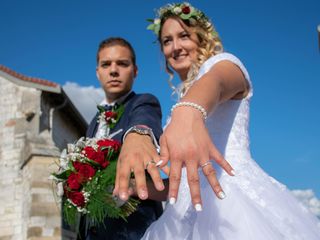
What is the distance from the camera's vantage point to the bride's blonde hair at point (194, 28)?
2.12 metres

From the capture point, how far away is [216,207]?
1.68 meters

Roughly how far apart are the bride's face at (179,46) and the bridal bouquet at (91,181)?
0.58 m

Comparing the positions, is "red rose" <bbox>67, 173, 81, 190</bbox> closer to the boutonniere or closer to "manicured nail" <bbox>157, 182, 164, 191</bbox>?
the boutonniere

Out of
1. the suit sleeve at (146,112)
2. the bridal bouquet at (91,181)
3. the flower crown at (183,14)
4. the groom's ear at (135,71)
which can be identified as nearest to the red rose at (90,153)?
the bridal bouquet at (91,181)

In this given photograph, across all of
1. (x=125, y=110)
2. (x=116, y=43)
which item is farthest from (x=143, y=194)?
(x=116, y=43)

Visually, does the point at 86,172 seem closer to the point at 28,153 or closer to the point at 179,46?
the point at 179,46

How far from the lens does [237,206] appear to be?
166cm

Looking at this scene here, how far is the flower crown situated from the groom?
1.64 ft

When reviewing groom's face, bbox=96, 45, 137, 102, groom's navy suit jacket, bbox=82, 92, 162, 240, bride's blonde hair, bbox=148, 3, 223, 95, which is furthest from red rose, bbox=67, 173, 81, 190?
groom's face, bbox=96, 45, 137, 102

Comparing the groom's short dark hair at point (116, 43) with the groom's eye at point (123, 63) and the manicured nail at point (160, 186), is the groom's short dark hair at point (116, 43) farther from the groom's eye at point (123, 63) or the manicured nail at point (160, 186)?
the manicured nail at point (160, 186)

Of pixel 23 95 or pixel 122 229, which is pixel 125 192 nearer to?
pixel 122 229

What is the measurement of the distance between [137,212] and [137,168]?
127 cm

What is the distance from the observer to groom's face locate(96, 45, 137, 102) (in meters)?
2.87

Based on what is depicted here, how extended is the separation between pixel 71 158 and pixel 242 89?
3.74ft
